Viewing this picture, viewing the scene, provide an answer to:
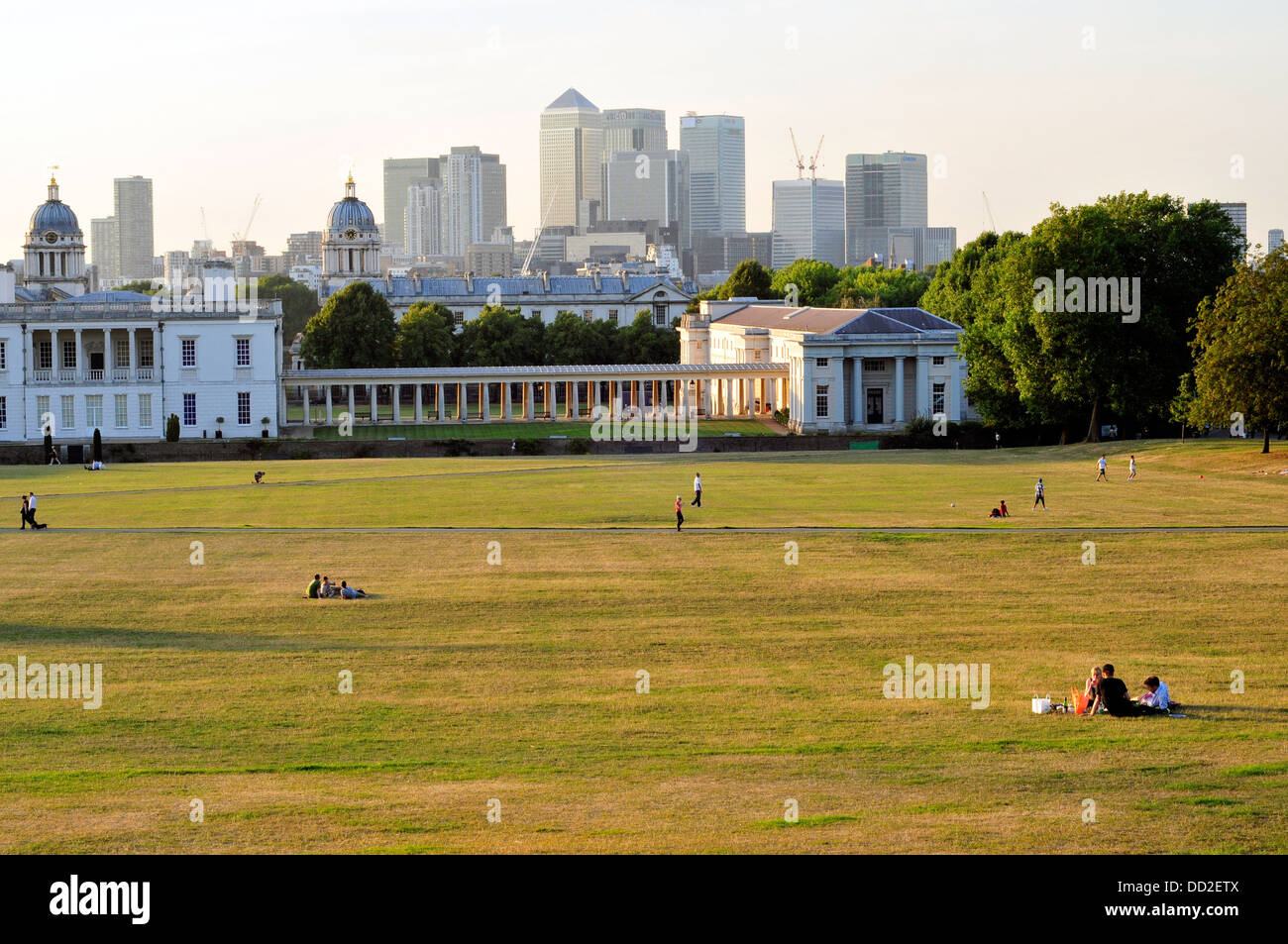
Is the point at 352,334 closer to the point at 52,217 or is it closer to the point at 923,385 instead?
the point at 52,217

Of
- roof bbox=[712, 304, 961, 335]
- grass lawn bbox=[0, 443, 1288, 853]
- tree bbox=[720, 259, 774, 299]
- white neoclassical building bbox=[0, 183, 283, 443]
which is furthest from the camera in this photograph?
tree bbox=[720, 259, 774, 299]

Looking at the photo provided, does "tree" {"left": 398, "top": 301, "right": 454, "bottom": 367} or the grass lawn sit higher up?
"tree" {"left": 398, "top": 301, "right": 454, "bottom": 367}

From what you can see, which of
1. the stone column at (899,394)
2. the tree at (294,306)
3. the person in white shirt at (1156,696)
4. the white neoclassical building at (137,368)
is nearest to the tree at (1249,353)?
the stone column at (899,394)

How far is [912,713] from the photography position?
24.5 meters

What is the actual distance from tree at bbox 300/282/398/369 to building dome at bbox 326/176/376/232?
64455mm

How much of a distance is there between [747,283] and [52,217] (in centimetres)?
6776

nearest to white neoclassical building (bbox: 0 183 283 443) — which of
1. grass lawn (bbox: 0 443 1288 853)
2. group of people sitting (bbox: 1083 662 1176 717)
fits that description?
grass lawn (bbox: 0 443 1288 853)

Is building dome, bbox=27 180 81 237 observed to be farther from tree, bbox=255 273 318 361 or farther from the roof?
the roof

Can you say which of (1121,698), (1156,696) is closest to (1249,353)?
(1156,696)

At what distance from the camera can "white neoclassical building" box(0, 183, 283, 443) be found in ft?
332

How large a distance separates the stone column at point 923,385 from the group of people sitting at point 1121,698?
3313 inches

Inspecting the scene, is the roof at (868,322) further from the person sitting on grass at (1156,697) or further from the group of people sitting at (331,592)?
the person sitting on grass at (1156,697)
